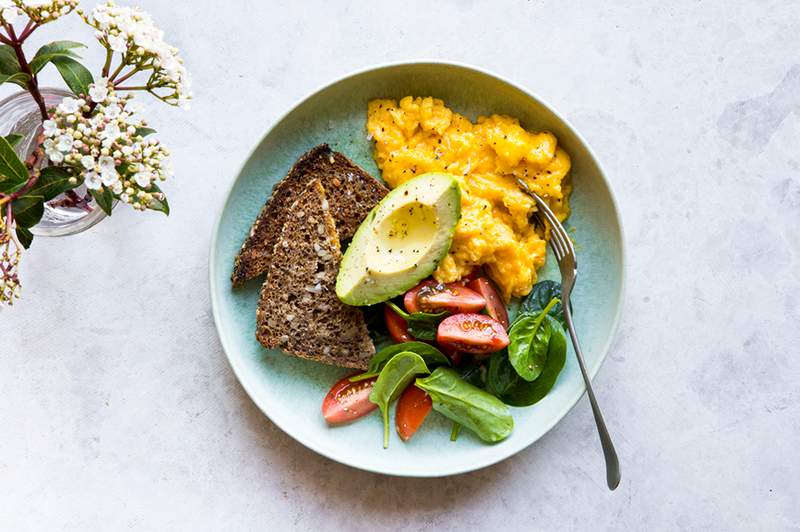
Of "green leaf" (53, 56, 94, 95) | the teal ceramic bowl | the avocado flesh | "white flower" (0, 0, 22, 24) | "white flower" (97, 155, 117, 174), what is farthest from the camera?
the teal ceramic bowl

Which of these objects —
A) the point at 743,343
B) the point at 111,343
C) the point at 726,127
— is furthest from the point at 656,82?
the point at 111,343

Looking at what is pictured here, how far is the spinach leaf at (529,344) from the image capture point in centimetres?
182

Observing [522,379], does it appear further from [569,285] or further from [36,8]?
[36,8]

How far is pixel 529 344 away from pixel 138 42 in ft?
3.69

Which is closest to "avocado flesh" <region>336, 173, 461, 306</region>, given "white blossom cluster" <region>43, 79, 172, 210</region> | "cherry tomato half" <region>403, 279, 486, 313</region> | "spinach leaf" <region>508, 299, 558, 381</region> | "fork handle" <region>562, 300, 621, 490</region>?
"cherry tomato half" <region>403, 279, 486, 313</region>

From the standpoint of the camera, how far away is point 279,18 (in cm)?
200

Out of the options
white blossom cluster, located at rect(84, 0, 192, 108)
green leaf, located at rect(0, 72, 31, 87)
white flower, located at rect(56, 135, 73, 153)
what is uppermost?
white blossom cluster, located at rect(84, 0, 192, 108)

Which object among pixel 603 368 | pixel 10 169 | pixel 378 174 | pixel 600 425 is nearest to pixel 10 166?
pixel 10 169

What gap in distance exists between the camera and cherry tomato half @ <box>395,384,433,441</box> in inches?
75.8

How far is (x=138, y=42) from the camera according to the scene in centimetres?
125

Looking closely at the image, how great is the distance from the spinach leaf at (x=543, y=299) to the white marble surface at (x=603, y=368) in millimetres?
266

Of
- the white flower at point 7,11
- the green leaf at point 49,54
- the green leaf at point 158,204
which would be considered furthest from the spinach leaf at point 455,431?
the white flower at point 7,11

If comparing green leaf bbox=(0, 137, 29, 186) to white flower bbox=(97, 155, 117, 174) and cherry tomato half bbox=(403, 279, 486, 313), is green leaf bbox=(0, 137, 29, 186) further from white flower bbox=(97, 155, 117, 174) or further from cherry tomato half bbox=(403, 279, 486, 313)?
cherry tomato half bbox=(403, 279, 486, 313)

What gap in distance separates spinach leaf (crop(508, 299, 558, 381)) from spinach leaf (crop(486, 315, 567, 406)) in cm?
2
